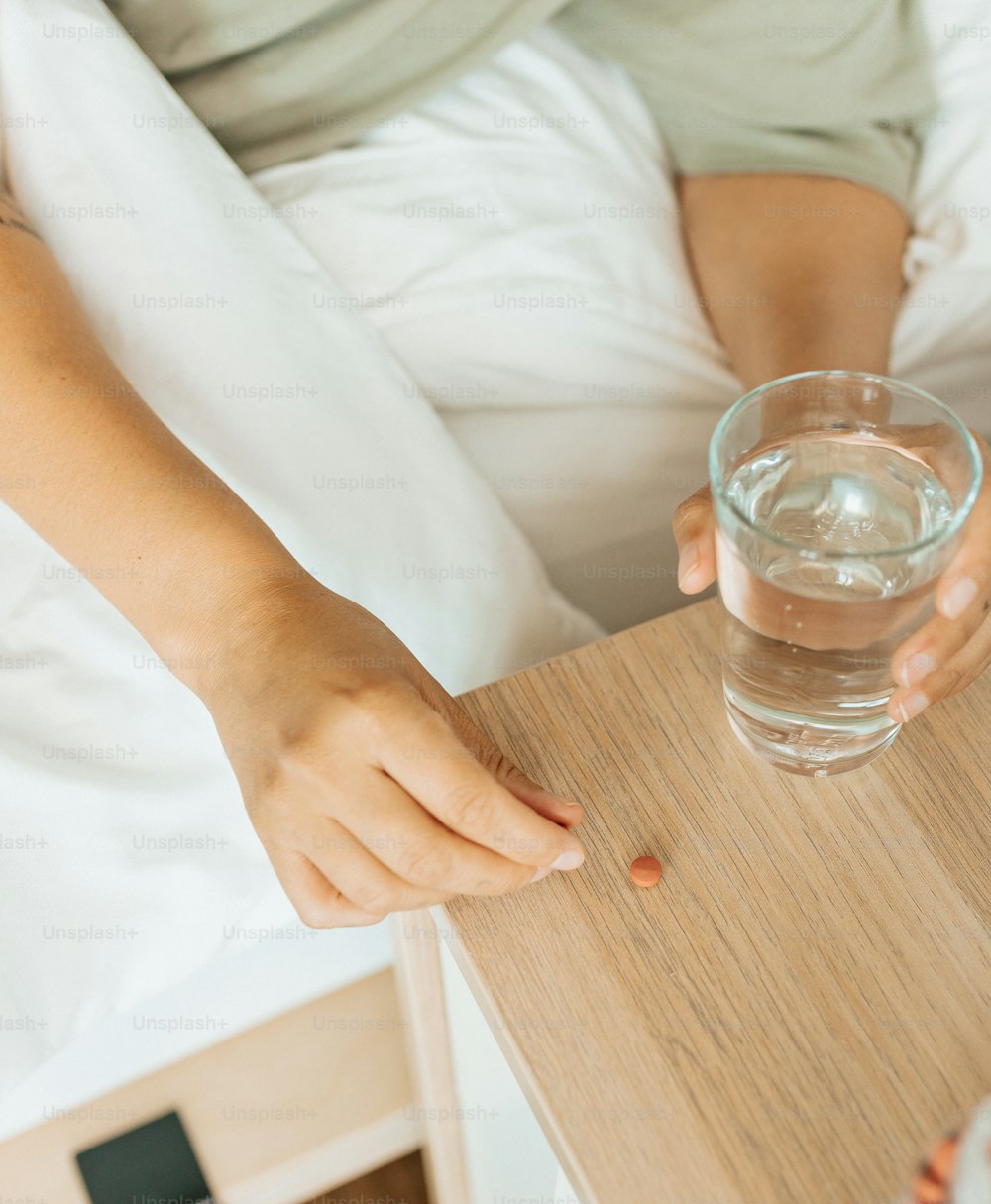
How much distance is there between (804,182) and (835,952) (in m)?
0.66

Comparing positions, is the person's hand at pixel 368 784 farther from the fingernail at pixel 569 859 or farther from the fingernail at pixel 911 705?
the fingernail at pixel 911 705

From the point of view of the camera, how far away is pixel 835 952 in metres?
0.47

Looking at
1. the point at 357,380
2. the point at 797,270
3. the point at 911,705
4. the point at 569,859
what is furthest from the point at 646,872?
the point at 797,270

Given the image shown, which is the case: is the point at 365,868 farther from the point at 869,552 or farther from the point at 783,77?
the point at 783,77

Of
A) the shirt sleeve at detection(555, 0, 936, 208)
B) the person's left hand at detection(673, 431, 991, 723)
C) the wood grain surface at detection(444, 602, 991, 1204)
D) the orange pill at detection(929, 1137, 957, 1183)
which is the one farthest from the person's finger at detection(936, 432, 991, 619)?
the shirt sleeve at detection(555, 0, 936, 208)

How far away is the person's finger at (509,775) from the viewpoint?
49 cm

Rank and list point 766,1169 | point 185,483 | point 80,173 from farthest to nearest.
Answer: point 80,173 < point 185,483 < point 766,1169

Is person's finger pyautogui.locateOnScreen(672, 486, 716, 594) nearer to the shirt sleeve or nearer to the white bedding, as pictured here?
the white bedding

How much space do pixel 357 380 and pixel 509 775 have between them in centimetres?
35

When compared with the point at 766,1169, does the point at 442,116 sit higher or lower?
higher

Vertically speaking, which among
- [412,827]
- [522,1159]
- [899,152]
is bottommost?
[522,1159]

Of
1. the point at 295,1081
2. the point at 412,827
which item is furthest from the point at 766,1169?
the point at 295,1081

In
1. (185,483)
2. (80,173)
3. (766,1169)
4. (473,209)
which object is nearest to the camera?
(766,1169)

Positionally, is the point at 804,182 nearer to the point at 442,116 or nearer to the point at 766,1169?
the point at 442,116
